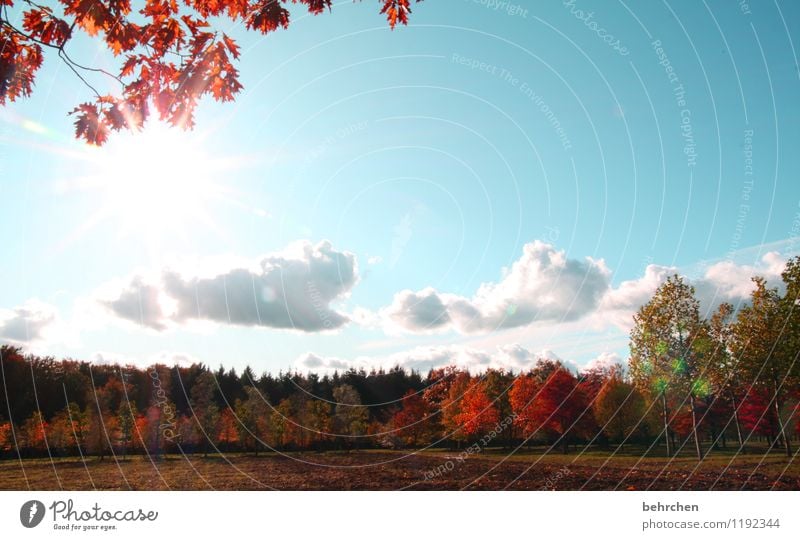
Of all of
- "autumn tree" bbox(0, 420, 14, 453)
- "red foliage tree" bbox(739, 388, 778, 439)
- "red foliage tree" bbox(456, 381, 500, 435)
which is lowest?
"red foliage tree" bbox(739, 388, 778, 439)

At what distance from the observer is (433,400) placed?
32.8 metres

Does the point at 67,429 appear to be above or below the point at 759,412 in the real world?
above

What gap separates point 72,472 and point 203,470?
4348 mm

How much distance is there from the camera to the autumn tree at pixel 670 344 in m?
26.6

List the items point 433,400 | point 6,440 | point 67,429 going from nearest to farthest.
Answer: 1. point 6,440
2. point 67,429
3. point 433,400

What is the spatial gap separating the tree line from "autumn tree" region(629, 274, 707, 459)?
0.20 feet

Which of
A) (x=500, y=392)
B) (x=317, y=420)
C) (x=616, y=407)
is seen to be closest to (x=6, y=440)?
(x=317, y=420)

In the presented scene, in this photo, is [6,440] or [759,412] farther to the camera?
[759,412]

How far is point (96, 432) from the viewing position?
21734mm

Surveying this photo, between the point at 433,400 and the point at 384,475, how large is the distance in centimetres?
1468

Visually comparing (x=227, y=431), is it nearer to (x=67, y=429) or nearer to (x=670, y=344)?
(x=67, y=429)

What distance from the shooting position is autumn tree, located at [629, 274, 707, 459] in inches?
1049

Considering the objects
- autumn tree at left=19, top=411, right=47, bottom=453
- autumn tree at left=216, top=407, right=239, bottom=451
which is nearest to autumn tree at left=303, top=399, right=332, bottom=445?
autumn tree at left=216, top=407, right=239, bottom=451

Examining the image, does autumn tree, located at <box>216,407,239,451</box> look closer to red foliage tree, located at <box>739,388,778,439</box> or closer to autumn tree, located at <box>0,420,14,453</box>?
autumn tree, located at <box>0,420,14,453</box>
